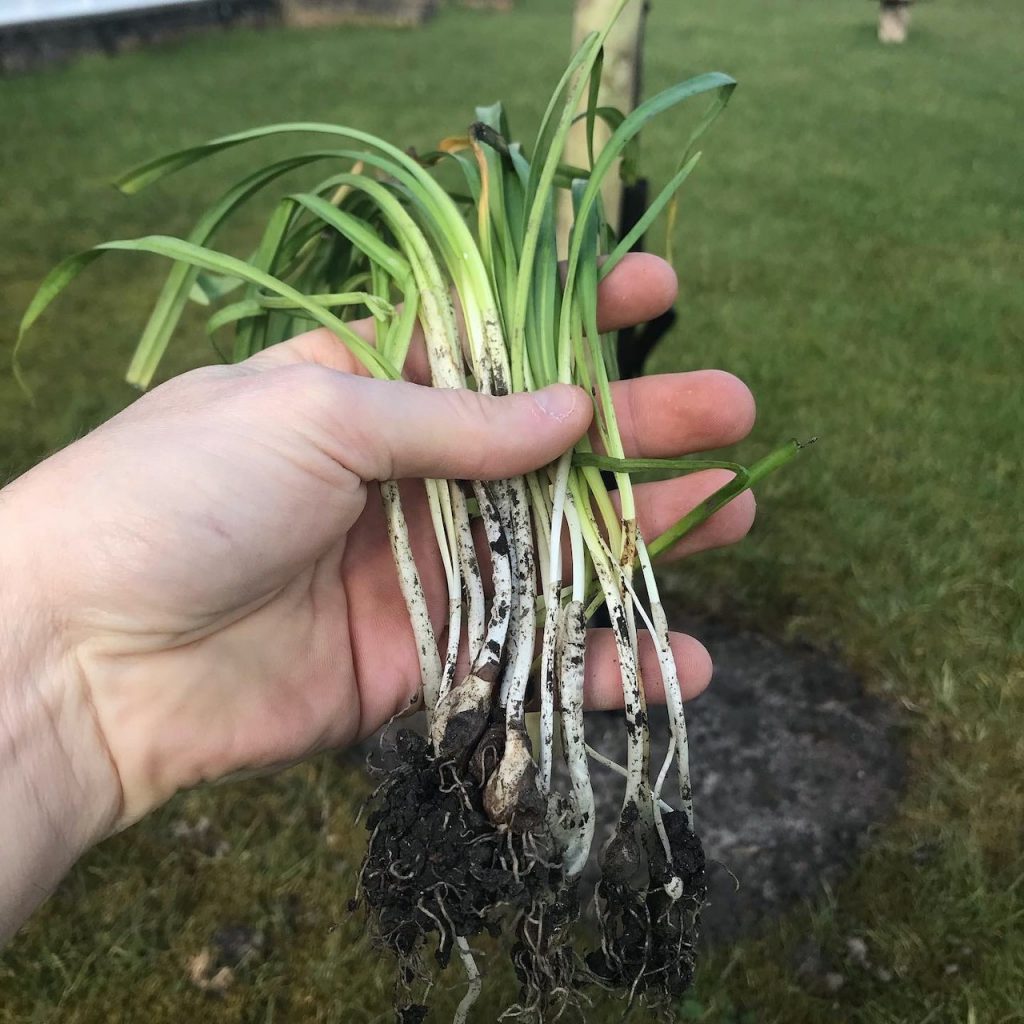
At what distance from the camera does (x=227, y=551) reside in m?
0.89

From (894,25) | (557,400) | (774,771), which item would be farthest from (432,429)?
(894,25)

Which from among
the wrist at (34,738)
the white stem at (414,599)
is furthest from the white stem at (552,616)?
the wrist at (34,738)

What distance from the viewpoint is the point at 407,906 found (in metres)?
0.85

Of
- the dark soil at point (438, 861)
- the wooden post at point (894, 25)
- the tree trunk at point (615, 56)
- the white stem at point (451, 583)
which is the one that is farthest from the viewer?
the wooden post at point (894, 25)

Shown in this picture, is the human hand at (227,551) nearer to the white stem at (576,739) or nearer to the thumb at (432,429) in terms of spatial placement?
the thumb at (432,429)

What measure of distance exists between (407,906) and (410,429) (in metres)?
0.48

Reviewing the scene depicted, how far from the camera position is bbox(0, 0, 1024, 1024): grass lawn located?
122 centimetres

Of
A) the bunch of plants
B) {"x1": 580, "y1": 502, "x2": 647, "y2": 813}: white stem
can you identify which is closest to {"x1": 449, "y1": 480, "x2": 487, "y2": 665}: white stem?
the bunch of plants

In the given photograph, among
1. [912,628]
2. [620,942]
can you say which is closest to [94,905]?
[620,942]

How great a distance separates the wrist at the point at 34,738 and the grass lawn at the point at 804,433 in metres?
0.30

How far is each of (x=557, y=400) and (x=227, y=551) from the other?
39 cm

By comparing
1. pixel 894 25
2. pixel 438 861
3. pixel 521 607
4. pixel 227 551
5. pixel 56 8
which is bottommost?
pixel 438 861

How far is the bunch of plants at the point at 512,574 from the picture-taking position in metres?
0.85

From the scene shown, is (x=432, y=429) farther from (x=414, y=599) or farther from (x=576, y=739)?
(x=576, y=739)
